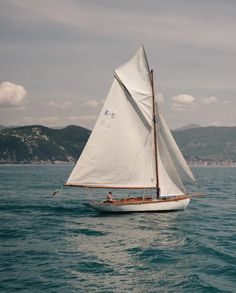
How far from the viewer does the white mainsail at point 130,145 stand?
49594 mm

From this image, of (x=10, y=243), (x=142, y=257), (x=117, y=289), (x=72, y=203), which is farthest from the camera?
(x=72, y=203)

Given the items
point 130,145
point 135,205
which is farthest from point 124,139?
point 135,205

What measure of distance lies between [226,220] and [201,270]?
23.0 meters

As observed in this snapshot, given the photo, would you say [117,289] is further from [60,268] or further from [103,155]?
[103,155]

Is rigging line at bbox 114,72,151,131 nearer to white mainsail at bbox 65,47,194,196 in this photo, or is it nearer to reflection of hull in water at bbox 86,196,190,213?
white mainsail at bbox 65,47,194,196

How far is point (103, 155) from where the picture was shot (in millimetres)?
50125

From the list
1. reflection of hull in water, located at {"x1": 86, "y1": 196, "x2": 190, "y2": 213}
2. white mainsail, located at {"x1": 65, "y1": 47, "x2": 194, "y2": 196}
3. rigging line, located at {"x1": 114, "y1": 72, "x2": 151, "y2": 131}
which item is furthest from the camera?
rigging line, located at {"x1": 114, "y1": 72, "x2": 151, "y2": 131}

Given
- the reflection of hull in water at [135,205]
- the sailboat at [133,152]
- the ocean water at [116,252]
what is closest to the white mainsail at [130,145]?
the sailboat at [133,152]

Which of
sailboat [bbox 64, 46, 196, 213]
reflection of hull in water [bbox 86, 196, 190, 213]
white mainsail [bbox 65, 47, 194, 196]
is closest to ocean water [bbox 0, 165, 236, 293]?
reflection of hull in water [bbox 86, 196, 190, 213]

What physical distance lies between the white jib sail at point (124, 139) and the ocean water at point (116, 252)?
4860 millimetres

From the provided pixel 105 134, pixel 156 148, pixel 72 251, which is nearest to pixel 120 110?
pixel 105 134

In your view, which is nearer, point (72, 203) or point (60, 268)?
point (60, 268)

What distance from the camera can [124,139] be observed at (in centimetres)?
5119

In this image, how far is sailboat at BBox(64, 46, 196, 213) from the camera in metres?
49.7
